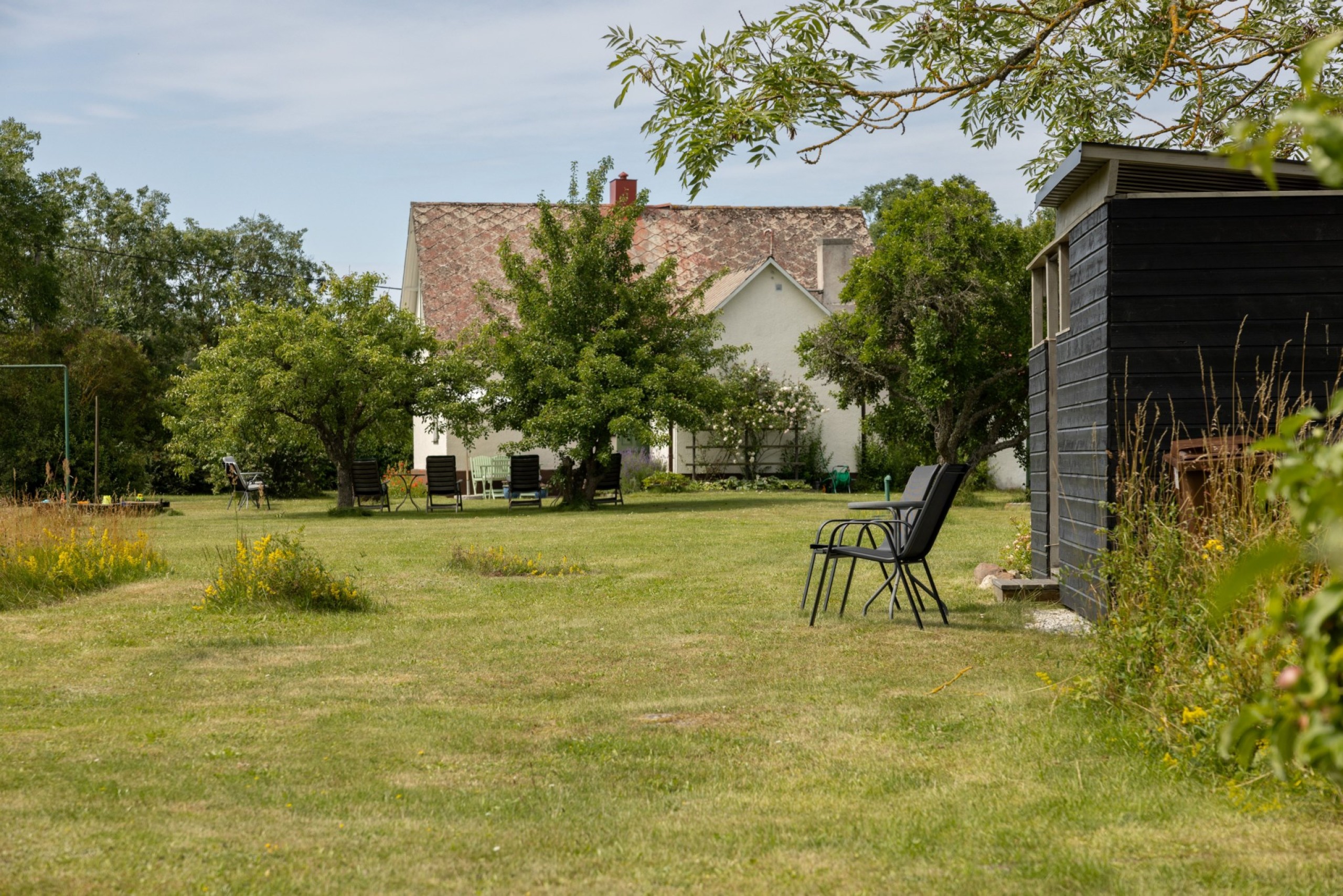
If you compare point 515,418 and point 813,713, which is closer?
point 813,713

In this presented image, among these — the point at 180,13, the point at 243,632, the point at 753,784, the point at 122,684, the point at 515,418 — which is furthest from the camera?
the point at 515,418

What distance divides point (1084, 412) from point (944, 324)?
16.6 metres

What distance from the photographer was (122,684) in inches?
252

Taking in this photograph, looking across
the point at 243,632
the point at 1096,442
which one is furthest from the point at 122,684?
the point at 1096,442

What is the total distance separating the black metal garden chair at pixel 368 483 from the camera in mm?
23266

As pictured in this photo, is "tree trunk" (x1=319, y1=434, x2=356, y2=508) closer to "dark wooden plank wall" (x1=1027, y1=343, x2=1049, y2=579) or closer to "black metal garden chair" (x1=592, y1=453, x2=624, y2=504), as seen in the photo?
"black metal garden chair" (x1=592, y1=453, x2=624, y2=504)

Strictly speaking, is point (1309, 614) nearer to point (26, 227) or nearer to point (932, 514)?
point (932, 514)

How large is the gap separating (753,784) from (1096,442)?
425 centimetres

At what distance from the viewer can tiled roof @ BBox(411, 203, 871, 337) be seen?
3450 centimetres

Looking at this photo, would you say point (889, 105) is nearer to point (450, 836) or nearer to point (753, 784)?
point (753, 784)

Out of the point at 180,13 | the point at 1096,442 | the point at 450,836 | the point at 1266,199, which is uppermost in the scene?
the point at 180,13

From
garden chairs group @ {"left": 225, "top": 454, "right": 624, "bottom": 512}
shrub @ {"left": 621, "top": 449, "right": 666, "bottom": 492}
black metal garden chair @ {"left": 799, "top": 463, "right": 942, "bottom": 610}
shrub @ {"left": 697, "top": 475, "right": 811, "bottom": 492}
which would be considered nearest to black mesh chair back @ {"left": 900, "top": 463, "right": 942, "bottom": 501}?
black metal garden chair @ {"left": 799, "top": 463, "right": 942, "bottom": 610}

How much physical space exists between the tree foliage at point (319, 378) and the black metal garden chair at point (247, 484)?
2.93 ft

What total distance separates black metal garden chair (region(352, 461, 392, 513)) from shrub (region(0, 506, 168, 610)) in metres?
10.9
